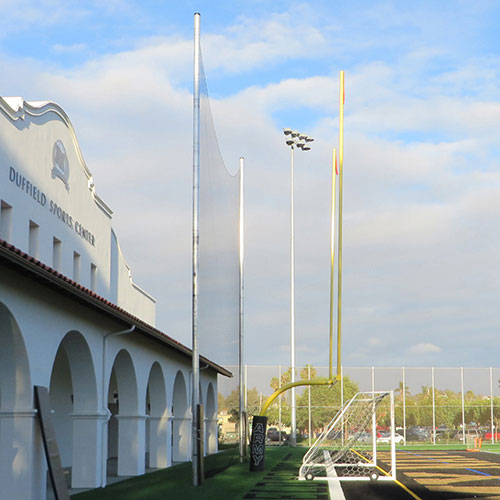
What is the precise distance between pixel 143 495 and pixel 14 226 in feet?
23.2

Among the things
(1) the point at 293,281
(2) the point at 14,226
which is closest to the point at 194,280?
(2) the point at 14,226

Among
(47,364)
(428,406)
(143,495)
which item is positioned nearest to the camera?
(47,364)

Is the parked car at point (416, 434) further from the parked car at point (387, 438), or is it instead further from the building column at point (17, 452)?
the building column at point (17, 452)

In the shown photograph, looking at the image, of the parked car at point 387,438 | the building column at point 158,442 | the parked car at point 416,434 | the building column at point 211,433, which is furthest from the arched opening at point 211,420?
the parked car at point 416,434

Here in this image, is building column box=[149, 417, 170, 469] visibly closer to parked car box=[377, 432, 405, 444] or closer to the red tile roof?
the red tile roof

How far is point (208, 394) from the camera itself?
128 ft

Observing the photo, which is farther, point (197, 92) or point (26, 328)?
point (197, 92)

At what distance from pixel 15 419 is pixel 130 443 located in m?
9.41

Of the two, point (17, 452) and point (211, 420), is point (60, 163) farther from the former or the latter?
point (211, 420)

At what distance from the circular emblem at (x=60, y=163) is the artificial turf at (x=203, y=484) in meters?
8.79

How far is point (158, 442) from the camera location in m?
26.7

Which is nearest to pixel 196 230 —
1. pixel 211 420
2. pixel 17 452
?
pixel 17 452

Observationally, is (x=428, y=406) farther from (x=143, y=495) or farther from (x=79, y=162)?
(x=143, y=495)

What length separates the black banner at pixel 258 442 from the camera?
965 inches
